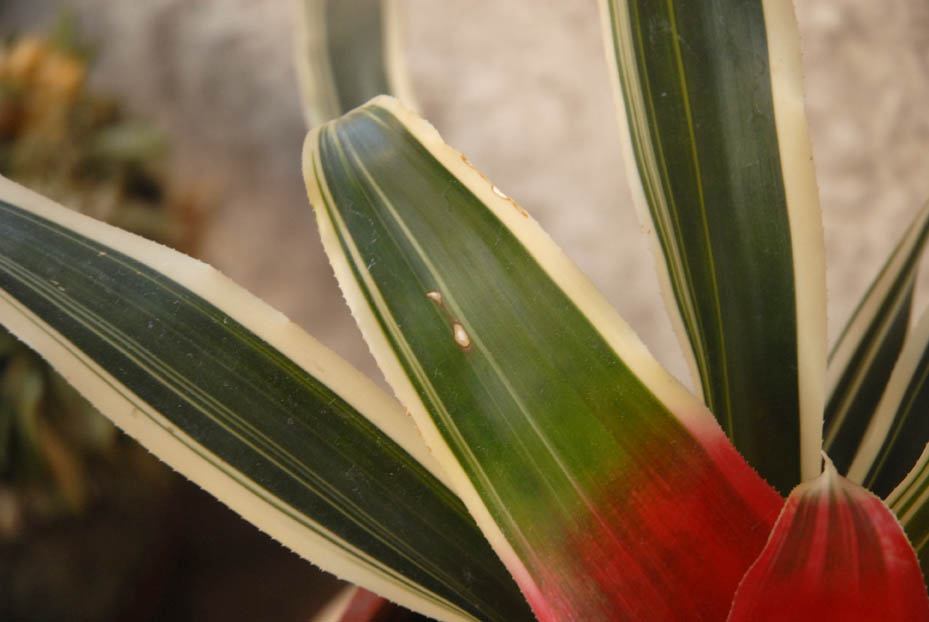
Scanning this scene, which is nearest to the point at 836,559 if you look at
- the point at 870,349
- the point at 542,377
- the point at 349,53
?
the point at 542,377

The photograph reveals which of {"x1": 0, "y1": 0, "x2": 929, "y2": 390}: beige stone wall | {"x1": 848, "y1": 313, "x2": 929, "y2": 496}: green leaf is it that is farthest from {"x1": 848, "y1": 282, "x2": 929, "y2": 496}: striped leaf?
{"x1": 0, "y1": 0, "x2": 929, "y2": 390}: beige stone wall

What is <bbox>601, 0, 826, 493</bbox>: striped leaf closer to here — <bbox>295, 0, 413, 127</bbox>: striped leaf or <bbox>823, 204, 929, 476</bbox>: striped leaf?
<bbox>823, 204, 929, 476</bbox>: striped leaf

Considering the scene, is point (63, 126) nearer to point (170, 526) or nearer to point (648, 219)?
point (170, 526)

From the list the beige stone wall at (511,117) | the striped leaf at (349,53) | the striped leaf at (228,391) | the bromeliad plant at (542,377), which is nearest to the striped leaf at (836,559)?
the bromeliad plant at (542,377)

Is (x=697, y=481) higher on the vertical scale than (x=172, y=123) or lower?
lower

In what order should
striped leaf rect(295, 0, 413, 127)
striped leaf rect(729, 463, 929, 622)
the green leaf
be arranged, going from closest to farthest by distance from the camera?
striped leaf rect(729, 463, 929, 622) → the green leaf → striped leaf rect(295, 0, 413, 127)

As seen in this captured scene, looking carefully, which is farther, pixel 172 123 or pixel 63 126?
pixel 172 123

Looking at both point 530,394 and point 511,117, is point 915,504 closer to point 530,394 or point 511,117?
point 530,394

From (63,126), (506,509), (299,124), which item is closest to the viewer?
(506,509)

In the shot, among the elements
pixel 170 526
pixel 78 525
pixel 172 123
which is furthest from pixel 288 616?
pixel 172 123
